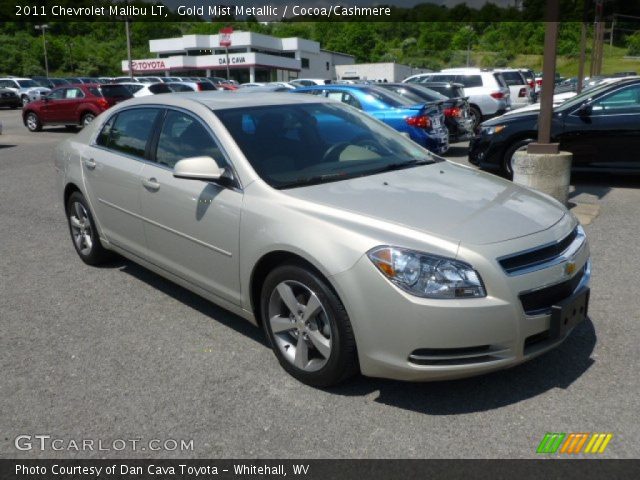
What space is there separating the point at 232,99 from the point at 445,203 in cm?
185

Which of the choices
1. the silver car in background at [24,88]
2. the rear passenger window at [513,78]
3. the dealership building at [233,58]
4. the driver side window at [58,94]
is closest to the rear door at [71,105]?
the driver side window at [58,94]

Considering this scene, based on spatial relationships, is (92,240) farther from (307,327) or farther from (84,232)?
(307,327)

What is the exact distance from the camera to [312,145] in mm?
4070

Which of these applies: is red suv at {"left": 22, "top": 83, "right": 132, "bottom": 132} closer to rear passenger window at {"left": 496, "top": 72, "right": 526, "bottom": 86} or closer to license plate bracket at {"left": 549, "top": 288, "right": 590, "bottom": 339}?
rear passenger window at {"left": 496, "top": 72, "right": 526, "bottom": 86}

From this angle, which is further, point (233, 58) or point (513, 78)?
point (233, 58)

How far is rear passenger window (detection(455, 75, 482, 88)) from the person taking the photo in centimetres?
1861

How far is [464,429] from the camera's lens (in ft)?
9.76

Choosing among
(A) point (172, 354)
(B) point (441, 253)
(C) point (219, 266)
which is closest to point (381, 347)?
(B) point (441, 253)

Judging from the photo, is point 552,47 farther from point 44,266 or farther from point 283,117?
point 44,266

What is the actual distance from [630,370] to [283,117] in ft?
8.71

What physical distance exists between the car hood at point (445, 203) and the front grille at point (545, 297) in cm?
30

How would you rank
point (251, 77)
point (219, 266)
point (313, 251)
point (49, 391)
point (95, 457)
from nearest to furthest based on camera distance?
point (95, 457) < point (313, 251) < point (49, 391) < point (219, 266) < point (251, 77)

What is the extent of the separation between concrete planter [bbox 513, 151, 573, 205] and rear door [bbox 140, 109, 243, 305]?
4.20 meters

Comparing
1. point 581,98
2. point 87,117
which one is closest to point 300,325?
point 581,98
